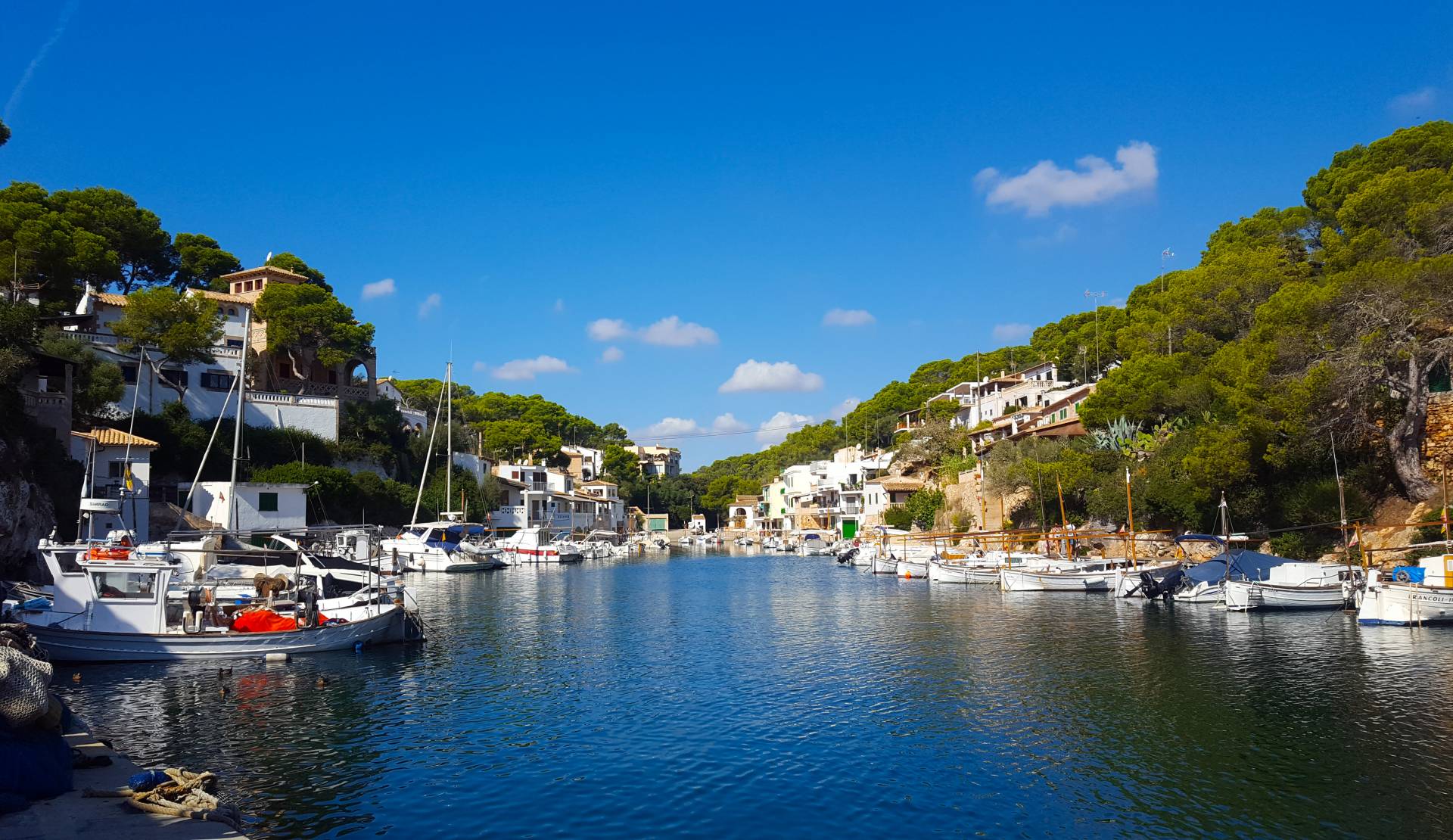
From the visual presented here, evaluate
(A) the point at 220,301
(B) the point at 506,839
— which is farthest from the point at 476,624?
(A) the point at 220,301

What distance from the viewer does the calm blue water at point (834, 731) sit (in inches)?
508

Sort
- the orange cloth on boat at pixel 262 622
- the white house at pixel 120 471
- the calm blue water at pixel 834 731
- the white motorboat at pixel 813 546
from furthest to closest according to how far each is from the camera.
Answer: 1. the white motorboat at pixel 813 546
2. the white house at pixel 120 471
3. the orange cloth on boat at pixel 262 622
4. the calm blue water at pixel 834 731

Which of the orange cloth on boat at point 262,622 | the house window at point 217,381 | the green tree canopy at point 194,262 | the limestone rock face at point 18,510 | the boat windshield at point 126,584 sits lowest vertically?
the orange cloth on boat at point 262,622

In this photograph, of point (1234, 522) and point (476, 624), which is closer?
point (476, 624)

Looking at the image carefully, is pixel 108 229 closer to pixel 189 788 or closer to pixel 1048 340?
pixel 189 788

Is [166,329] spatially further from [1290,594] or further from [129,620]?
[1290,594]

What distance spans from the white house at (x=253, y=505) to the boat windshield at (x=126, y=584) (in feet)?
86.2

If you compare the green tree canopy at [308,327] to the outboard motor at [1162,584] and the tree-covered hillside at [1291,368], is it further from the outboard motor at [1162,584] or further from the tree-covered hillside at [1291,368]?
the outboard motor at [1162,584]

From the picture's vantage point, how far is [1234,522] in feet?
144

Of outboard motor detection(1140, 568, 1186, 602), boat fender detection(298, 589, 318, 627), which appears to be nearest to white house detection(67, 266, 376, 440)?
boat fender detection(298, 589, 318, 627)

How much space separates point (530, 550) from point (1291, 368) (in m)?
54.6

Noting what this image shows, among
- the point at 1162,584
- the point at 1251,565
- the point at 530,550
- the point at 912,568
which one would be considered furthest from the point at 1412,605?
the point at 530,550

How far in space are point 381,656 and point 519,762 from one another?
12.1 meters

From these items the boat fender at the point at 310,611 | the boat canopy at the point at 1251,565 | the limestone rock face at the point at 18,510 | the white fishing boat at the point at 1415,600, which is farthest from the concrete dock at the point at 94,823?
the boat canopy at the point at 1251,565
